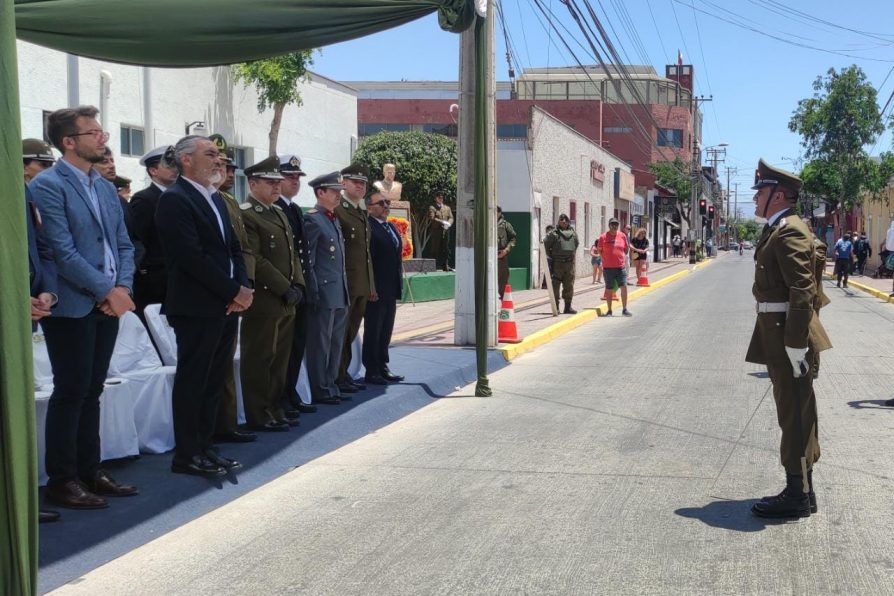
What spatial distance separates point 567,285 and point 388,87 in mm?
66688

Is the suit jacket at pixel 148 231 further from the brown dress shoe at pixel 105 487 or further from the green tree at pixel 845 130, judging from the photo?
the green tree at pixel 845 130

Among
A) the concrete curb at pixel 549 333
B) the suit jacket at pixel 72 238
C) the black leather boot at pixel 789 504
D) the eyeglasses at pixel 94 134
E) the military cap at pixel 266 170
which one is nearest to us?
the suit jacket at pixel 72 238

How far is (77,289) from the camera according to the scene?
5.35 m

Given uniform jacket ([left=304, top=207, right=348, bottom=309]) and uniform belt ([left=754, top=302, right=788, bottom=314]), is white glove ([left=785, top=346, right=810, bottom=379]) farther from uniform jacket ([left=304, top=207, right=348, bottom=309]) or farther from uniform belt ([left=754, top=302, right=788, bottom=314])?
uniform jacket ([left=304, top=207, right=348, bottom=309])

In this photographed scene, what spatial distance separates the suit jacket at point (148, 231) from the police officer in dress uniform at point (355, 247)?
2.64 m

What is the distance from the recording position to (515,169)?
2817cm

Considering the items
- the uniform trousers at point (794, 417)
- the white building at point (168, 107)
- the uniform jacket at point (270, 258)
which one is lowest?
the uniform trousers at point (794, 417)

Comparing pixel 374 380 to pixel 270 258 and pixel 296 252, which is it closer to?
pixel 296 252

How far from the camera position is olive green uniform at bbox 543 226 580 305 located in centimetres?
1934

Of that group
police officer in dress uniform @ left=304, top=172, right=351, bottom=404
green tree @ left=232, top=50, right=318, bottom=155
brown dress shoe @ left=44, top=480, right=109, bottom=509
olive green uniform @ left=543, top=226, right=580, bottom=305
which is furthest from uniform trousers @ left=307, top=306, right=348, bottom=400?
green tree @ left=232, top=50, right=318, bottom=155

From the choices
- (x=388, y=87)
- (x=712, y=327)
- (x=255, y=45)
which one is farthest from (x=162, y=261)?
(x=388, y=87)

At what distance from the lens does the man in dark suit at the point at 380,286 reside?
1019cm

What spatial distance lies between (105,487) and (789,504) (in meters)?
3.88

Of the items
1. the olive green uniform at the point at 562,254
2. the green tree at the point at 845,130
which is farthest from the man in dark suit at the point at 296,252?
the green tree at the point at 845,130
